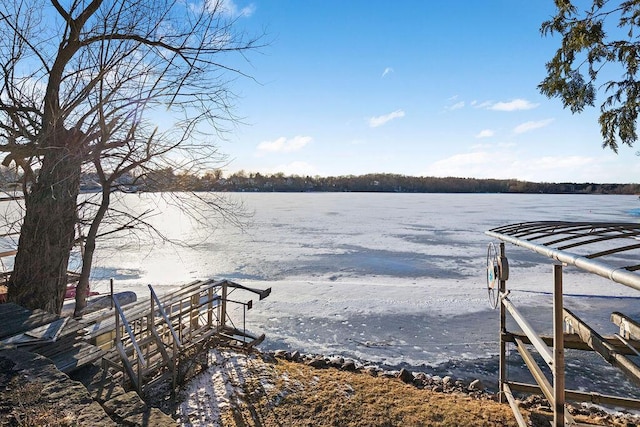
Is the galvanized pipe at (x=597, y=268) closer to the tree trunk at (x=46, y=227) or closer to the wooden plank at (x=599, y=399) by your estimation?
the wooden plank at (x=599, y=399)

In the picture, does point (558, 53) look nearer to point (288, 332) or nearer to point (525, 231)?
point (525, 231)

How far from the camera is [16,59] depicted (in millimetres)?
4965

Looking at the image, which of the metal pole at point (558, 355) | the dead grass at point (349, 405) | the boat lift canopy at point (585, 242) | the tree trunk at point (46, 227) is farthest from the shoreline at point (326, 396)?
the tree trunk at point (46, 227)

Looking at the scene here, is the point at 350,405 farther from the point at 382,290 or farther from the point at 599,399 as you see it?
the point at 382,290

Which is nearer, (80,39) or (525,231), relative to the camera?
(525,231)

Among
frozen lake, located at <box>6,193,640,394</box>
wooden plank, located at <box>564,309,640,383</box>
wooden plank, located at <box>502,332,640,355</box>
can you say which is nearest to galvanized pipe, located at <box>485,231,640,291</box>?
wooden plank, located at <box>564,309,640,383</box>

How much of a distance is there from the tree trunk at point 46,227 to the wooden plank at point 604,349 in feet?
19.7

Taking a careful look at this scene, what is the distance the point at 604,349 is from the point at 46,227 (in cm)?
637

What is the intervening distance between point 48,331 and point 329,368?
3.82 m

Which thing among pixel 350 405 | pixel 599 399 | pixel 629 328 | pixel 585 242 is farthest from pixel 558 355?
pixel 350 405

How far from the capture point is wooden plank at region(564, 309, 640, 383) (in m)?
2.40

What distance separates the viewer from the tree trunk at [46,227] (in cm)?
489

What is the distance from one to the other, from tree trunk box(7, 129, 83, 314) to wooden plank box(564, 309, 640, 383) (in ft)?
19.7

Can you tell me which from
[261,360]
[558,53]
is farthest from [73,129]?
[558,53]
